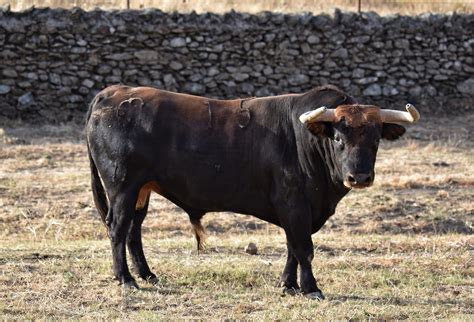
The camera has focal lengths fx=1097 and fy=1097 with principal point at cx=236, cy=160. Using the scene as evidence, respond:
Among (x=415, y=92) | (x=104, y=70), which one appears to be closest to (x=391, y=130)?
(x=104, y=70)

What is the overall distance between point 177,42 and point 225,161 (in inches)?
460

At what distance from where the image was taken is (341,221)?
14.2m

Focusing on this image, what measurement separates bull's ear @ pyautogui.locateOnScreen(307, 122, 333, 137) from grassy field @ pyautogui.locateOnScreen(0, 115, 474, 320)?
141 centimetres

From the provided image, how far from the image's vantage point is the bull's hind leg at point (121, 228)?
973 cm

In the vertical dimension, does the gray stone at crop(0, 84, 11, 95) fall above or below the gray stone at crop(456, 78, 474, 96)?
above

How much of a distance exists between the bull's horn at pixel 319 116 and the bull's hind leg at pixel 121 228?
1.71m

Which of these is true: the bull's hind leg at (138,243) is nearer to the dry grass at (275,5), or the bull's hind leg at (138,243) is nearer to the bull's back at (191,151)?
the bull's back at (191,151)

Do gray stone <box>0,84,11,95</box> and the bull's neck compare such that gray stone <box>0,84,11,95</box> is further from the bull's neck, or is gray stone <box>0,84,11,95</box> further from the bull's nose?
the bull's nose

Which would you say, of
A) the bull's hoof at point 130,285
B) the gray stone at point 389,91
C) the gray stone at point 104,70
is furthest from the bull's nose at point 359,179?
the gray stone at point 389,91

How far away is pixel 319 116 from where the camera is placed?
9148 mm

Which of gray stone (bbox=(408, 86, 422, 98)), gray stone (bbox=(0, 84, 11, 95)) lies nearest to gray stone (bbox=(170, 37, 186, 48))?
gray stone (bbox=(0, 84, 11, 95))

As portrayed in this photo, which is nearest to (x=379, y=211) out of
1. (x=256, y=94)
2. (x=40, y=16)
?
(x=256, y=94)

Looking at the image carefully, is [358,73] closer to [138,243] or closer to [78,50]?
[78,50]

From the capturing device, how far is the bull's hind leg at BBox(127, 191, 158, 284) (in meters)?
10.0
